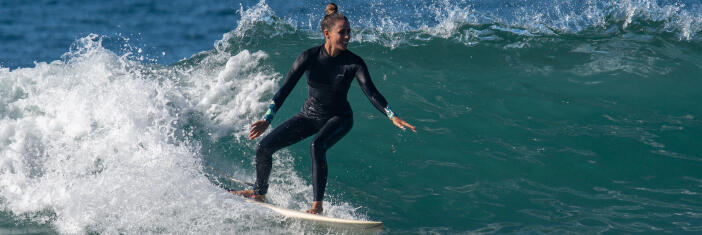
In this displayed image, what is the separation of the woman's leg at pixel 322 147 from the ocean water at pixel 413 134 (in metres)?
0.39

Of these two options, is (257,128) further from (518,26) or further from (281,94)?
(518,26)

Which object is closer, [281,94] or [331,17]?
[331,17]

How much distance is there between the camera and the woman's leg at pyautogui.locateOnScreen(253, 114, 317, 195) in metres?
6.31

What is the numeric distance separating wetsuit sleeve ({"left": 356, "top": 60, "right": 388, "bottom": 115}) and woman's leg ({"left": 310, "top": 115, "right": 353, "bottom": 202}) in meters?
0.44

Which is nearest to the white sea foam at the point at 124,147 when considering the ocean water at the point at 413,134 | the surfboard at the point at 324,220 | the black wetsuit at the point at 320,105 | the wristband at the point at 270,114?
the ocean water at the point at 413,134

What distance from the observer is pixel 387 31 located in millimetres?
11141

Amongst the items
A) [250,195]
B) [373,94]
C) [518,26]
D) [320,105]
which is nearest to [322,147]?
[320,105]

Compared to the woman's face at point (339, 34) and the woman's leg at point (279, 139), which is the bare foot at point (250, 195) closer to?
the woman's leg at point (279, 139)

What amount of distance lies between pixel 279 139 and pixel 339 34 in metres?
1.13

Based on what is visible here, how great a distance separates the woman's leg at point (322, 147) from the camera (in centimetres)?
620

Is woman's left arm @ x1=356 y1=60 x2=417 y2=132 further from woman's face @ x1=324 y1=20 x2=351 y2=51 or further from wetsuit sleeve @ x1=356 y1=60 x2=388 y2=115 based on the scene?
woman's face @ x1=324 y1=20 x2=351 y2=51

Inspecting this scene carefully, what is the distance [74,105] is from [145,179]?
267 centimetres

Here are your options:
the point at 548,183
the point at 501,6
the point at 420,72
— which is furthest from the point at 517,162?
the point at 501,6

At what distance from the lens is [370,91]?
19.9 feet
